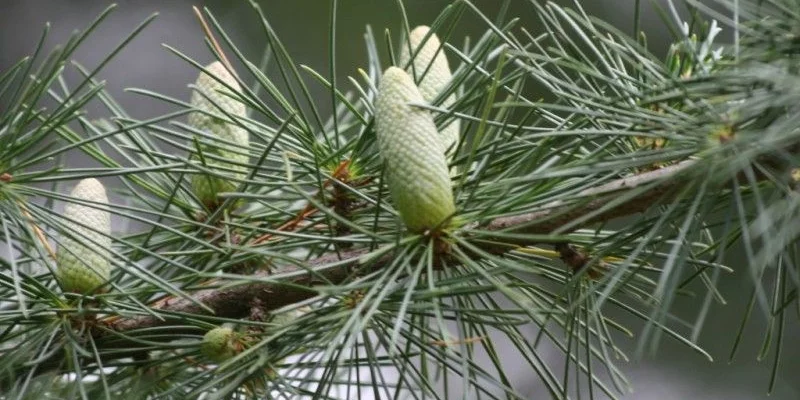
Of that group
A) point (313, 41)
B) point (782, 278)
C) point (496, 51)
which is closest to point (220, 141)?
point (496, 51)

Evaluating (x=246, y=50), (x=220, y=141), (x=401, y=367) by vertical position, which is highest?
(x=246, y=50)

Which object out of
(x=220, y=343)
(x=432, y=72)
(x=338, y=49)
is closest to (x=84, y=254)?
(x=220, y=343)

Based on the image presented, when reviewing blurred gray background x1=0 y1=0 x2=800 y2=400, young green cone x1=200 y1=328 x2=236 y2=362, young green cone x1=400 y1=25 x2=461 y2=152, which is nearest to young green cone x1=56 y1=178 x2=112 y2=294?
young green cone x1=200 y1=328 x2=236 y2=362

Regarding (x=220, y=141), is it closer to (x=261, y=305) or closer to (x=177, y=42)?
(x=261, y=305)

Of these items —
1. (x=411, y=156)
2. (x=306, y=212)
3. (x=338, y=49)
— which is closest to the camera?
(x=411, y=156)

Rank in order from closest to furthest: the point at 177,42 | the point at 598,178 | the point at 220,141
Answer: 1. the point at 598,178
2. the point at 220,141
3. the point at 177,42

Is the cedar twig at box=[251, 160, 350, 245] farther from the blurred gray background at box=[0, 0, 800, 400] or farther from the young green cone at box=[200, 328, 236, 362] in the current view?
the blurred gray background at box=[0, 0, 800, 400]

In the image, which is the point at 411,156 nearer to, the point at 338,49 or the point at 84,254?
the point at 84,254
